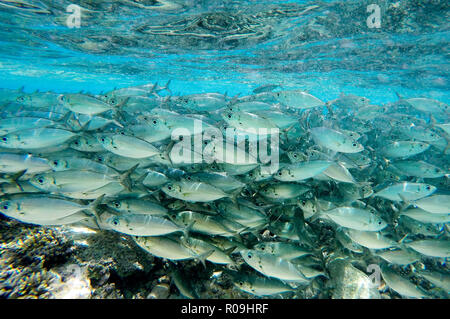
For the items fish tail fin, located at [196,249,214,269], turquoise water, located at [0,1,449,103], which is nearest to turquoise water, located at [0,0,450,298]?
fish tail fin, located at [196,249,214,269]

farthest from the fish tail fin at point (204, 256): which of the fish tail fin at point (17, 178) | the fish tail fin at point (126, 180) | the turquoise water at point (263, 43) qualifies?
the turquoise water at point (263, 43)

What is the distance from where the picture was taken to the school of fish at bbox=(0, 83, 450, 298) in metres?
3.01

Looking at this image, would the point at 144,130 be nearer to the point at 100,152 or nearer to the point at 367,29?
the point at 100,152

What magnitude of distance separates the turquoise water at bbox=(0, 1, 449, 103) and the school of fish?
8228 millimetres

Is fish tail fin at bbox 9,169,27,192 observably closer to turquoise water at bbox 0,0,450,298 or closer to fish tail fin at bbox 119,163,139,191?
turquoise water at bbox 0,0,450,298

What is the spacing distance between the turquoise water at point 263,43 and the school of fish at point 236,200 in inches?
324

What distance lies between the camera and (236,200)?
11.1ft

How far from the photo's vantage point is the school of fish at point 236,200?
3.01m

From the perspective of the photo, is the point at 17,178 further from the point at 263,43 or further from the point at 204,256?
the point at 263,43

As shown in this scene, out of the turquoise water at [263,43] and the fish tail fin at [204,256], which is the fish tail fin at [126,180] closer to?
the fish tail fin at [204,256]

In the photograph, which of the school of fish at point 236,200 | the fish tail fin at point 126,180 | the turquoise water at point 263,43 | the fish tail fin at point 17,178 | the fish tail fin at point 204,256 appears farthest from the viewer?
the turquoise water at point 263,43

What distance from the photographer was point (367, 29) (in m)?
11.4

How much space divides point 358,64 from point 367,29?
218 inches

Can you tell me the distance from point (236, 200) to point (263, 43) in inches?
529
